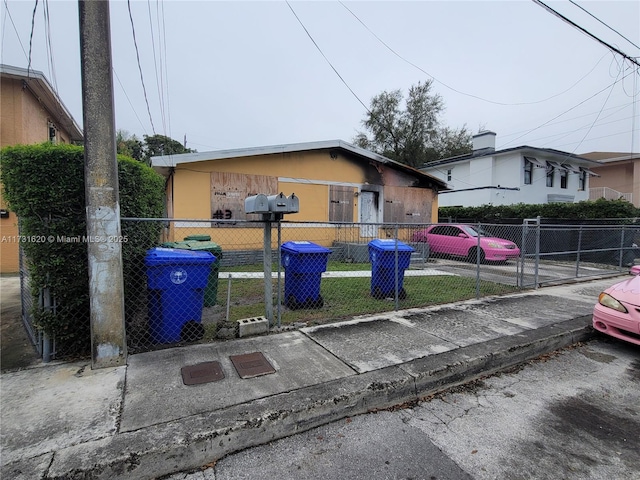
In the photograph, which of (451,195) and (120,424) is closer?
(120,424)

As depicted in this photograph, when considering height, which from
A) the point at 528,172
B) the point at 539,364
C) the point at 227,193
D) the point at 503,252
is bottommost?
the point at 539,364

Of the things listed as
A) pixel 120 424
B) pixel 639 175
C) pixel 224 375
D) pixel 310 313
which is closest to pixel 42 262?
pixel 120 424

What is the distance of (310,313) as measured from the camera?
5305 mm

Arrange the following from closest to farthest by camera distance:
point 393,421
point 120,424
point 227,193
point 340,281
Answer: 1. point 120,424
2. point 393,421
3. point 340,281
4. point 227,193

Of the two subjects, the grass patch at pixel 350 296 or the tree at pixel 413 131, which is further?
the tree at pixel 413 131

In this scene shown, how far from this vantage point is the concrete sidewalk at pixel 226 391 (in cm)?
219

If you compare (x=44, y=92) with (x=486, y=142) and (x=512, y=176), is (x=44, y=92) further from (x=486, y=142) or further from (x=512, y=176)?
(x=486, y=142)

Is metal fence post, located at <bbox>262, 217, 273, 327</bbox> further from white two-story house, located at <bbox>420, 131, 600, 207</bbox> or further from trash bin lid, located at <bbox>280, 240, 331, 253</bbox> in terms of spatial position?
white two-story house, located at <bbox>420, 131, 600, 207</bbox>

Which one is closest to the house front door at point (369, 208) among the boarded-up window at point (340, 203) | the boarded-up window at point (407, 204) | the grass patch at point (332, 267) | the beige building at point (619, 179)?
the boarded-up window at point (407, 204)

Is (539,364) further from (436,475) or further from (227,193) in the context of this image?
(227,193)

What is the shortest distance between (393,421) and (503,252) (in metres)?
10.6

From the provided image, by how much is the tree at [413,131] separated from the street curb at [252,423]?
30073mm

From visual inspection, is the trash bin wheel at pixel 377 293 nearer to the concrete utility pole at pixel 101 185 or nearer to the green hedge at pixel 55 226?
the concrete utility pole at pixel 101 185

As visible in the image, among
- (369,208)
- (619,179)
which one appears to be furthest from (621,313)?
(619,179)
